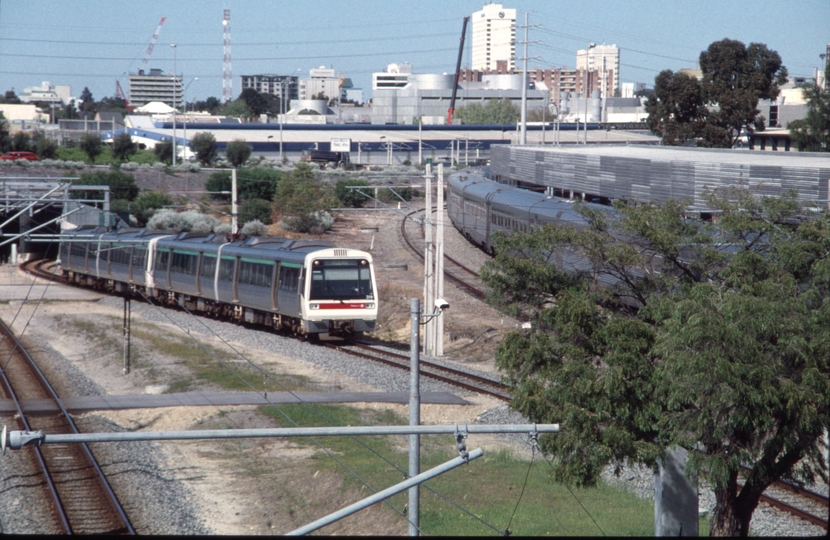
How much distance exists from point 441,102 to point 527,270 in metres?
127

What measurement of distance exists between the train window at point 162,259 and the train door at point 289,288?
7863mm

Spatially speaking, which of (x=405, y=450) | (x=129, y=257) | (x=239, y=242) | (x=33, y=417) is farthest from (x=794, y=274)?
(x=129, y=257)

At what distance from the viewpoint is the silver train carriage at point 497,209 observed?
97.3 ft

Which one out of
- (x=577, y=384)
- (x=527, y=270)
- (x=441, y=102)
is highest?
(x=441, y=102)

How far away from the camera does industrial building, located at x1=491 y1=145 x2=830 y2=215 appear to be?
22922 mm

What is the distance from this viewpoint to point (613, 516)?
12.4 m

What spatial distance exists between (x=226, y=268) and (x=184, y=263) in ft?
10.3

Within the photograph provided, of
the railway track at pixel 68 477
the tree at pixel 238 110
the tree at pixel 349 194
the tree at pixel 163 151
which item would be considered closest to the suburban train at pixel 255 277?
the railway track at pixel 68 477

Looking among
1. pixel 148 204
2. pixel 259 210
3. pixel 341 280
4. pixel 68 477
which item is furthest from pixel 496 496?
pixel 148 204

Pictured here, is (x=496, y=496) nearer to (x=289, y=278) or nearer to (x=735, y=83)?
(x=289, y=278)

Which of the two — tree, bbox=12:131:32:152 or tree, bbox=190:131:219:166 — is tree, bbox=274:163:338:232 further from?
tree, bbox=12:131:32:152

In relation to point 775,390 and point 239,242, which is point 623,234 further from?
point 239,242

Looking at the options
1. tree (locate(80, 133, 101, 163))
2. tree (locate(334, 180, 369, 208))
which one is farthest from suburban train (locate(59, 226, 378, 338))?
tree (locate(80, 133, 101, 163))

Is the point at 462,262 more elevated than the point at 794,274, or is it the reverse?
the point at 794,274
